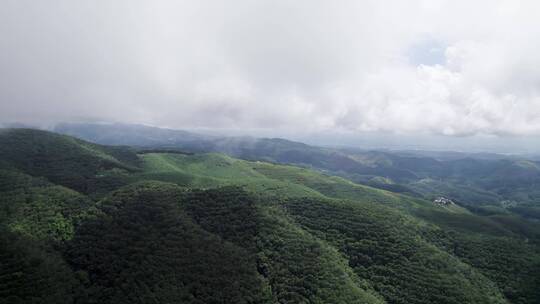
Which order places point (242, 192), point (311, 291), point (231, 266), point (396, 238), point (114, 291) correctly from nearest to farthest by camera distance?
point (114, 291) → point (311, 291) → point (231, 266) → point (396, 238) → point (242, 192)

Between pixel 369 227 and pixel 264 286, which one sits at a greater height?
pixel 369 227

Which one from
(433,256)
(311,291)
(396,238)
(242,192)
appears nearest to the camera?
(311,291)

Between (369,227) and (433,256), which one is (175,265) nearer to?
(369,227)

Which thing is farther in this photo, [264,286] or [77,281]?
[264,286]

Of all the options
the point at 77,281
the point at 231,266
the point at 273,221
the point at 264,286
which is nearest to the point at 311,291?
the point at 264,286

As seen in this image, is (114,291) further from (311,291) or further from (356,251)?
(356,251)

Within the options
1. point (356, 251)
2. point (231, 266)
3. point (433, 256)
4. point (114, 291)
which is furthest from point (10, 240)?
point (433, 256)
